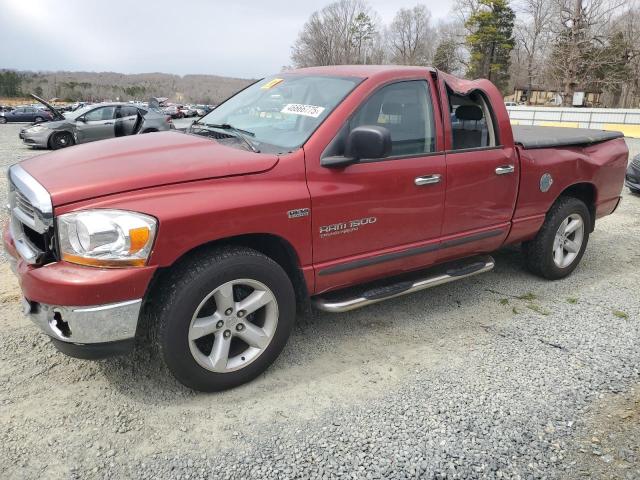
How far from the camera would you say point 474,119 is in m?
3.95

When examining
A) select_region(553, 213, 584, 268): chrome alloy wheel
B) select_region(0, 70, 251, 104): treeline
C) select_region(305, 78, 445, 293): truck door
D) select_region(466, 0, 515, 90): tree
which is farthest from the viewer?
select_region(0, 70, 251, 104): treeline

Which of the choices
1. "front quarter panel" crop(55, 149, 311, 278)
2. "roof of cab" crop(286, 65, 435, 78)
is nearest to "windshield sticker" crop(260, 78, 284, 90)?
"roof of cab" crop(286, 65, 435, 78)

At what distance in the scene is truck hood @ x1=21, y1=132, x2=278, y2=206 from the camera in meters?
2.50

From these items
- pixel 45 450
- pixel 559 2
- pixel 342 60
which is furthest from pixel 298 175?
pixel 342 60

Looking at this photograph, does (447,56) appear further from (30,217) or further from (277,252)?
(30,217)

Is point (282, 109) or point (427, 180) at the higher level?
point (282, 109)

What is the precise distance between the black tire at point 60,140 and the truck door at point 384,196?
48.4ft

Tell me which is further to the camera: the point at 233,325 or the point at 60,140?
the point at 60,140

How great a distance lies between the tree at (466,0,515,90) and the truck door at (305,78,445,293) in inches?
2239

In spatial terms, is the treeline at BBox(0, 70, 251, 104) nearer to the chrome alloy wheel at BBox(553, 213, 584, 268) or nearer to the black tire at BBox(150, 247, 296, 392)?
the chrome alloy wheel at BBox(553, 213, 584, 268)

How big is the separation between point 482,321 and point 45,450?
2987 mm

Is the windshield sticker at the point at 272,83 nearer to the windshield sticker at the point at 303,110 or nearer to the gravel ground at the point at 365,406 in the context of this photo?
the windshield sticker at the point at 303,110

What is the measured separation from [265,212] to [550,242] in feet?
9.66

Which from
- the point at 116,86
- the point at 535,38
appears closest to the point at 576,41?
the point at 535,38
